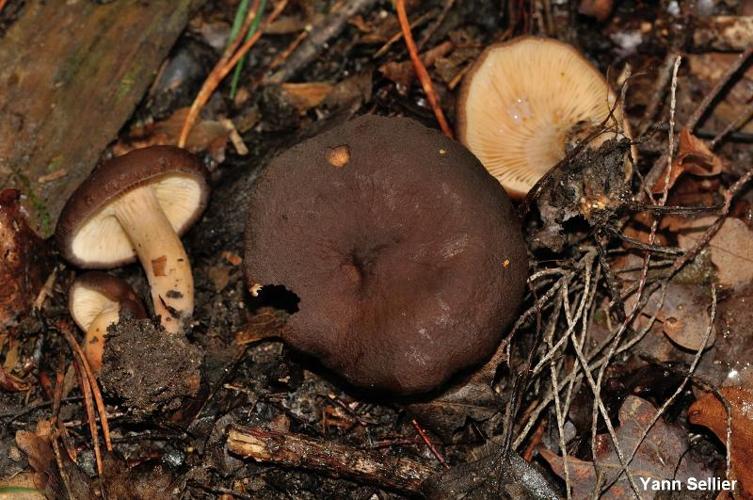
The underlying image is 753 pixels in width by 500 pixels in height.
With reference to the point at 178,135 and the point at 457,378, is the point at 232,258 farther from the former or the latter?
the point at 457,378

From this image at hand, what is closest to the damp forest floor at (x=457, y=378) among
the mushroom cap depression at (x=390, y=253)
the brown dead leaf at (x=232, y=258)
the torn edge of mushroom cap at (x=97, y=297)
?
the brown dead leaf at (x=232, y=258)

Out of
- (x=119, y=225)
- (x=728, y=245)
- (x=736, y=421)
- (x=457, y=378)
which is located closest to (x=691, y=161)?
(x=728, y=245)

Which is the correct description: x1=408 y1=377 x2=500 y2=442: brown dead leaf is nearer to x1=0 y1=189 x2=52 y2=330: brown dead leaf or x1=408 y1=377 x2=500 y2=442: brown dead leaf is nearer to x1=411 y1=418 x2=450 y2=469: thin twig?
x1=411 y1=418 x2=450 y2=469: thin twig

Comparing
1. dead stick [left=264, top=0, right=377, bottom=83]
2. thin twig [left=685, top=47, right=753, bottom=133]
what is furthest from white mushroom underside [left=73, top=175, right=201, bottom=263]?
thin twig [left=685, top=47, right=753, bottom=133]

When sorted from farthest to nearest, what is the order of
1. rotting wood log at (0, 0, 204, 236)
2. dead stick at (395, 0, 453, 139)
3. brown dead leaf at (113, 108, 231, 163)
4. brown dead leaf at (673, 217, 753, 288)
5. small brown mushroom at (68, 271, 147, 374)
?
brown dead leaf at (113, 108, 231, 163) < dead stick at (395, 0, 453, 139) < rotting wood log at (0, 0, 204, 236) < small brown mushroom at (68, 271, 147, 374) < brown dead leaf at (673, 217, 753, 288)

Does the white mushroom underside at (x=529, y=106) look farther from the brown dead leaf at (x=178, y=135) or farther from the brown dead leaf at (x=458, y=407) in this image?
the brown dead leaf at (x=178, y=135)

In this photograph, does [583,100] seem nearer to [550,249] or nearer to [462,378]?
[550,249]
